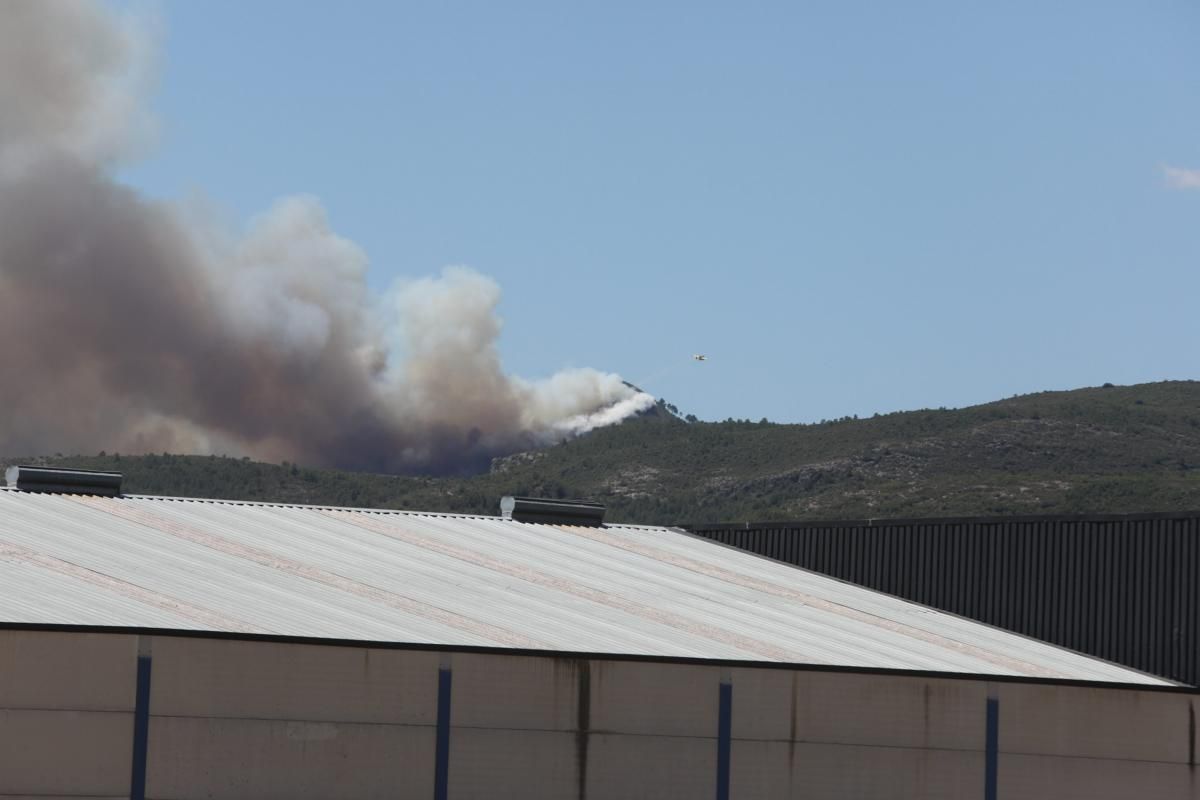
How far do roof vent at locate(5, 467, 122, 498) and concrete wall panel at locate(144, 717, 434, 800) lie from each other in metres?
14.9

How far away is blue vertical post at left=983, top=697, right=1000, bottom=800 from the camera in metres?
33.4

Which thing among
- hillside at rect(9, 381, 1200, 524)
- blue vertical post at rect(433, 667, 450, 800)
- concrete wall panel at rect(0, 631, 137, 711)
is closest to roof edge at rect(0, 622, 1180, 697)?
concrete wall panel at rect(0, 631, 137, 711)

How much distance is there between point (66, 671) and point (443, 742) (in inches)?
231

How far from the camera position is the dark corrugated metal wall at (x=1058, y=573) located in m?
39.8

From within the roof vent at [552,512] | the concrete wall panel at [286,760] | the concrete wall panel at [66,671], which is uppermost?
the roof vent at [552,512]

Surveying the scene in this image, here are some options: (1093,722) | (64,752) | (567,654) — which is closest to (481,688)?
(567,654)

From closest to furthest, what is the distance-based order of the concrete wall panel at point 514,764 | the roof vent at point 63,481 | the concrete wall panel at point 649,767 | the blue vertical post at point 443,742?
1. the blue vertical post at point 443,742
2. the concrete wall panel at point 514,764
3. the concrete wall panel at point 649,767
4. the roof vent at point 63,481

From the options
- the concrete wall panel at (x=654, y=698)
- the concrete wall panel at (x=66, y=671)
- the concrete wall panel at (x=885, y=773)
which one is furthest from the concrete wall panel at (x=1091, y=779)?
the concrete wall panel at (x=66, y=671)

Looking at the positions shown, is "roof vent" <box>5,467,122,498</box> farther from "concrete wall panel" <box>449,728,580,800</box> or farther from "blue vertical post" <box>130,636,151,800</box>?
"concrete wall panel" <box>449,728,580,800</box>

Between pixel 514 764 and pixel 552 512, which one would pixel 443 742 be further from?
pixel 552 512

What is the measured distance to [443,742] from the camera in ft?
96.6

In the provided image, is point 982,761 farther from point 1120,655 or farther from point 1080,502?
point 1080,502

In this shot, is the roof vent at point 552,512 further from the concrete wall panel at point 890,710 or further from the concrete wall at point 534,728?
the concrete wall at point 534,728

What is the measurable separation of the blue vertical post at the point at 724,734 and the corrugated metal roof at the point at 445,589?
839 millimetres
